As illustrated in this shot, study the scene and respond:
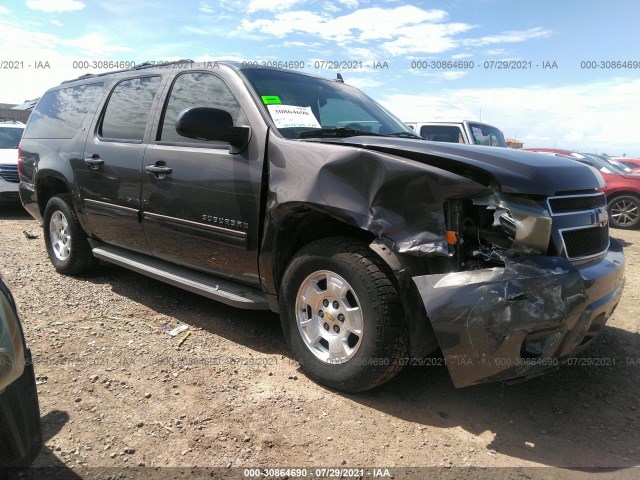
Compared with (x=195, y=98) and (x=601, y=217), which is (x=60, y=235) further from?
(x=601, y=217)

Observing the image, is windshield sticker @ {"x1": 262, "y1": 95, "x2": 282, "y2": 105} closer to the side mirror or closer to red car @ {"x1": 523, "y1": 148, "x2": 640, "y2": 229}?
the side mirror

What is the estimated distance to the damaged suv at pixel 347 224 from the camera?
7.46 feet

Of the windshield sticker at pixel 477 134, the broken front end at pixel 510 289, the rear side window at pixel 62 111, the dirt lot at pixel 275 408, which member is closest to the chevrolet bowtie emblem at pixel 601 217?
the broken front end at pixel 510 289

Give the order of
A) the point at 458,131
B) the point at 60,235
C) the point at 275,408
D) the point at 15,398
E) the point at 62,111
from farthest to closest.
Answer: the point at 458,131 → the point at 60,235 → the point at 62,111 → the point at 275,408 → the point at 15,398

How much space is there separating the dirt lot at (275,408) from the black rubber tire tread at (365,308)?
0.52ft

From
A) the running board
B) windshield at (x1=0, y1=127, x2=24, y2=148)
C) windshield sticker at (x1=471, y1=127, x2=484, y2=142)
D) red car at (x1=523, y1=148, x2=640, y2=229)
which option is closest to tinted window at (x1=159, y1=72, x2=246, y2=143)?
the running board

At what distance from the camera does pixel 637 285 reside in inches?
201

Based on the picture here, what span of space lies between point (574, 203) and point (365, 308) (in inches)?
48.3

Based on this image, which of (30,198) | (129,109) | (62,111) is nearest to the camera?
(129,109)

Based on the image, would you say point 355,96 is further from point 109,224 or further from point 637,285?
point 637,285

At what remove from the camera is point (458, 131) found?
8602 millimetres

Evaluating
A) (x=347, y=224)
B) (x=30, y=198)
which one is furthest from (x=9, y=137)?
(x=347, y=224)

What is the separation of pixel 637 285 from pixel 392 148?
4.03 metres

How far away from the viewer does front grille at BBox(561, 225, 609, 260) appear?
2410 mm
